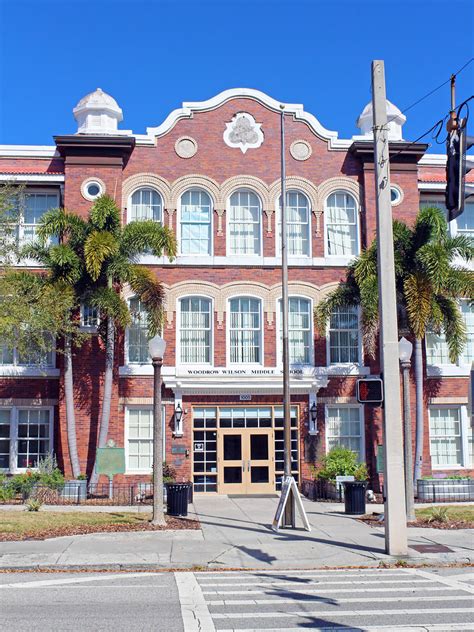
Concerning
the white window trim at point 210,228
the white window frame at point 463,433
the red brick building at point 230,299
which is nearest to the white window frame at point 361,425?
the red brick building at point 230,299

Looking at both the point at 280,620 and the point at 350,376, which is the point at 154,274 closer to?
the point at 350,376

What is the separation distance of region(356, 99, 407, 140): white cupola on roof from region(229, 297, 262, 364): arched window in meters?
7.37

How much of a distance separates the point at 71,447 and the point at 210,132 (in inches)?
455

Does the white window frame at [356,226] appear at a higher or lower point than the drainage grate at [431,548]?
higher

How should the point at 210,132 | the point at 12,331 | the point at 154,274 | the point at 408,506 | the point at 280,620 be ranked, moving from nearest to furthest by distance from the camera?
the point at 280,620
the point at 408,506
the point at 12,331
the point at 154,274
the point at 210,132

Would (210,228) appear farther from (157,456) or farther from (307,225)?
(157,456)

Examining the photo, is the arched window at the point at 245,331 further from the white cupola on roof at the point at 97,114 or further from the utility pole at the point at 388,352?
the utility pole at the point at 388,352

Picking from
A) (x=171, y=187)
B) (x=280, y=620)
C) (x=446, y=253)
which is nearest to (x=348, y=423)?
(x=446, y=253)

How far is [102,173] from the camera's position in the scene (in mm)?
24688

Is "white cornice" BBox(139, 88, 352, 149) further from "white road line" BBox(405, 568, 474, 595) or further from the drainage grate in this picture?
"white road line" BBox(405, 568, 474, 595)

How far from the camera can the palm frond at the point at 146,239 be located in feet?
72.7

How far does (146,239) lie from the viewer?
72.7 ft

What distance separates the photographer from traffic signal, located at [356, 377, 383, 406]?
1327cm

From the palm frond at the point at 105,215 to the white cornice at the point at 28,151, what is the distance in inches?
166
